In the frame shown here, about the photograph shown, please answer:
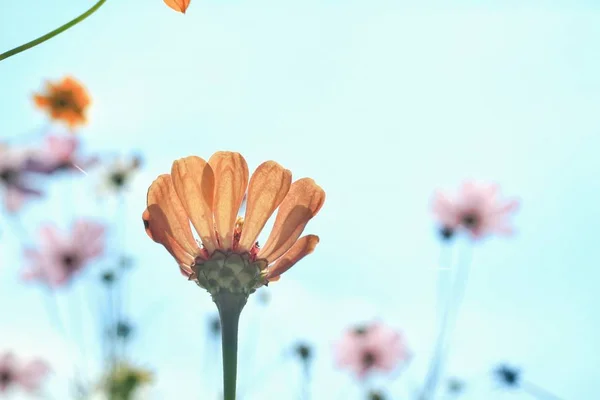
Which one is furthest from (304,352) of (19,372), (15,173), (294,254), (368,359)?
(294,254)

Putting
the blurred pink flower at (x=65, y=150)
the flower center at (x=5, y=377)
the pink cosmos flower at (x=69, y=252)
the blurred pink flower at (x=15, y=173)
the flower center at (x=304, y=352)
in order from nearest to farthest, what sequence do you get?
the blurred pink flower at (x=15, y=173), the blurred pink flower at (x=65, y=150), the pink cosmos flower at (x=69, y=252), the flower center at (x=304, y=352), the flower center at (x=5, y=377)

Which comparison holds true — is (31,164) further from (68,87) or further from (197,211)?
(68,87)

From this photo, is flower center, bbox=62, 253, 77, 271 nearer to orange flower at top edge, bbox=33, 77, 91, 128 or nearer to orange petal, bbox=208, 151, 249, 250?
orange flower at top edge, bbox=33, 77, 91, 128

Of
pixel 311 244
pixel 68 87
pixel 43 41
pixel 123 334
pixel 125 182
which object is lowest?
pixel 311 244

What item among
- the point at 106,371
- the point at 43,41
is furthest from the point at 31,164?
the point at 106,371

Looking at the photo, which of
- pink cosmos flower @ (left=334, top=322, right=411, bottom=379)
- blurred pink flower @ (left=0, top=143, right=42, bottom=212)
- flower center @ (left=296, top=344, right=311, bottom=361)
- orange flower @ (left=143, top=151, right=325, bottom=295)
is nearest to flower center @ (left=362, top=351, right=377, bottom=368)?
pink cosmos flower @ (left=334, top=322, right=411, bottom=379)

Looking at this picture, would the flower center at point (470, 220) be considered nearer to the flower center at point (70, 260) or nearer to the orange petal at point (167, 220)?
the flower center at point (70, 260)

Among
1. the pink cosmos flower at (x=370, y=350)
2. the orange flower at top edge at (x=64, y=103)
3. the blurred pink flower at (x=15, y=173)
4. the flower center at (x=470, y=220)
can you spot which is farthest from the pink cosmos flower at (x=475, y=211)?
the blurred pink flower at (x=15, y=173)
